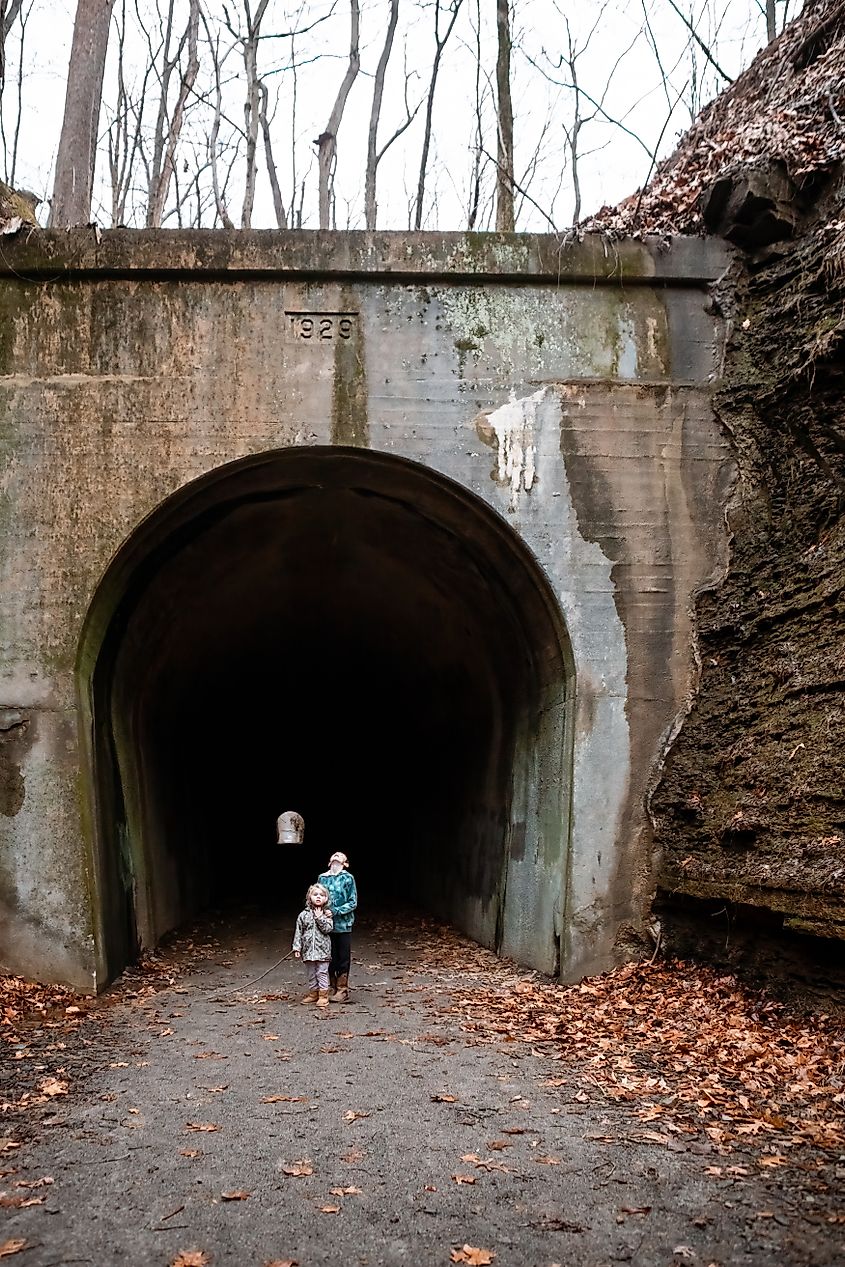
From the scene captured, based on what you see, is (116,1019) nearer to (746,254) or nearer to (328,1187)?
(328,1187)

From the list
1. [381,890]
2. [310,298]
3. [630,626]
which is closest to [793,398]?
[630,626]

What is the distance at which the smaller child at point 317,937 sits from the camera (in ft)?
26.7

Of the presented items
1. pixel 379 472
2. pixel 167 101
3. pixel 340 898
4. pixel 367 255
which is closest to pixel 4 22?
pixel 167 101

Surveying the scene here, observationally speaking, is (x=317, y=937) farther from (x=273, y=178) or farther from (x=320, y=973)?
(x=273, y=178)

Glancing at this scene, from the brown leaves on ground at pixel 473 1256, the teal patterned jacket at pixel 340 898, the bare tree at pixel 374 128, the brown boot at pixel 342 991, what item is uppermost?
the bare tree at pixel 374 128

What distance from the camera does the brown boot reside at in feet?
27.5

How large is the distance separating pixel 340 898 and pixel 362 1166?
3.70m

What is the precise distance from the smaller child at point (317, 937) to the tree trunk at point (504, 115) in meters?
12.3

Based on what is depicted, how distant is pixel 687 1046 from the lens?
20.7ft

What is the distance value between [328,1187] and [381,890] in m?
13.6

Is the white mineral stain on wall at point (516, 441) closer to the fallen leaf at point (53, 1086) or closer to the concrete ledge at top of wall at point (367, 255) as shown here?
the concrete ledge at top of wall at point (367, 255)

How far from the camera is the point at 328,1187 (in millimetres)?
4383

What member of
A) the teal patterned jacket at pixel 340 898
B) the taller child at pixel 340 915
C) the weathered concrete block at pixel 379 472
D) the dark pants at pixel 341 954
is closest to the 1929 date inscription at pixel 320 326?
the weathered concrete block at pixel 379 472

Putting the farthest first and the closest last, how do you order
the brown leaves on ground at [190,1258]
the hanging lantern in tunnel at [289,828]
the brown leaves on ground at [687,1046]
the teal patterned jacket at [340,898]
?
the hanging lantern in tunnel at [289,828]
the teal patterned jacket at [340,898]
the brown leaves on ground at [687,1046]
the brown leaves on ground at [190,1258]
